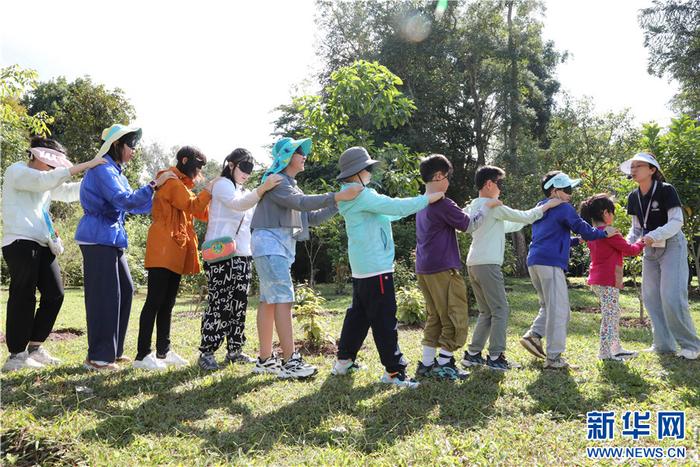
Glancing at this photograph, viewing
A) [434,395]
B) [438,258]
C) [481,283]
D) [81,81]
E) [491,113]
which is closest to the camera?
[434,395]

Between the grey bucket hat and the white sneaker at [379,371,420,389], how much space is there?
1628mm

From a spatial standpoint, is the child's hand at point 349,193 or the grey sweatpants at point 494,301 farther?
the grey sweatpants at point 494,301

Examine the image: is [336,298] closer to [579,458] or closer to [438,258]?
[438,258]

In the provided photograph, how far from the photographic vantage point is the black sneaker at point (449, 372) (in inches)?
180

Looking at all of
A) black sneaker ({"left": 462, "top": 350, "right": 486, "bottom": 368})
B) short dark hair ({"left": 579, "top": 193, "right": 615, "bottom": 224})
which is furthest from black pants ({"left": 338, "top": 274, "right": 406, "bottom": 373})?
short dark hair ({"left": 579, "top": 193, "right": 615, "bottom": 224})

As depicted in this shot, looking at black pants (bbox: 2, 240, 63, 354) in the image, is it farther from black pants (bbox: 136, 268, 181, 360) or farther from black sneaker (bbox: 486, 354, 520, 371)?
black sneaker (bbox: 486, 354, 520, 371)

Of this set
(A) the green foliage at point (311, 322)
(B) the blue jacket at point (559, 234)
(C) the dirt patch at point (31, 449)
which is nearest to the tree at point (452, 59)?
(A) the green foliage at point (311, 322)

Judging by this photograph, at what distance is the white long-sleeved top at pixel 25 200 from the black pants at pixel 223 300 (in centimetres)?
145

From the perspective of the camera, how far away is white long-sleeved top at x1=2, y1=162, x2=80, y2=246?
4625mm

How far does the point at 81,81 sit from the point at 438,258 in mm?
27321

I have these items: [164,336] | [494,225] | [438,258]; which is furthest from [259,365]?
[494,225]

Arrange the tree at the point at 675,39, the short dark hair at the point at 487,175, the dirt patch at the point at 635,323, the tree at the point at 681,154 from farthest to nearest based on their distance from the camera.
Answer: the tree at the point at 675,39
the dirt patch at the point at 635,323
the tree at the point at 681,154
the short dark hair at the point at 487,175

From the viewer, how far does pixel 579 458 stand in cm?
305

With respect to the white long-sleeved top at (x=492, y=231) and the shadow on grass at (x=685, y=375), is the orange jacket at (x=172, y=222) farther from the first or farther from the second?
the shadow on grass at (x=685, y=375)
